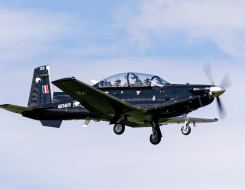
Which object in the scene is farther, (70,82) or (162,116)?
(162,116)

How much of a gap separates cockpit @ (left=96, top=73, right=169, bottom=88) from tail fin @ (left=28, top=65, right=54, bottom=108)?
3392 mm

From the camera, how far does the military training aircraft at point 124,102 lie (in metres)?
27.2

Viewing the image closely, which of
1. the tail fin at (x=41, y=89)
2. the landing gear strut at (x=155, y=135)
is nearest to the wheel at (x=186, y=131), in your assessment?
the landing gear strut at (x=155, y=135)

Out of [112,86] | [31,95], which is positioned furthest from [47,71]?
[112,86]

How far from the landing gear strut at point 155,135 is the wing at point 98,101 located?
1.28 metres

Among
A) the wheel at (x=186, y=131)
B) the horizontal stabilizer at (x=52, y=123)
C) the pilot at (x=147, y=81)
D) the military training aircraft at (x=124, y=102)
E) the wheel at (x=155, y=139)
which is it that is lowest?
the wheel at (x=155, y=139)

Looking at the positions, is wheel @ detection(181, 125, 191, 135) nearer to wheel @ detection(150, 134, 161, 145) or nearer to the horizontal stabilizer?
wheel @ detection(150, 134, 161, 145)

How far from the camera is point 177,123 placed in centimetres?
3162

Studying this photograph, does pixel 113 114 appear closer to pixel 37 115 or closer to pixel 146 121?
pixel 146 121

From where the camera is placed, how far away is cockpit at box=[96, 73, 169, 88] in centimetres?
2831

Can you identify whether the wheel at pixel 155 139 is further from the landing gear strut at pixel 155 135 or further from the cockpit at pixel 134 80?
the cockpit at pixel 134 80

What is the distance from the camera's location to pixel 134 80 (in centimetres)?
2848

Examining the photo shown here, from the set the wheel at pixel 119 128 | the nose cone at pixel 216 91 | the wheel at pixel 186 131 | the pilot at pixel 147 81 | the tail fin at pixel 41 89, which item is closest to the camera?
the nose cone at pixel 216 91

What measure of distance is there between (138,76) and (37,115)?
5.05 metres
